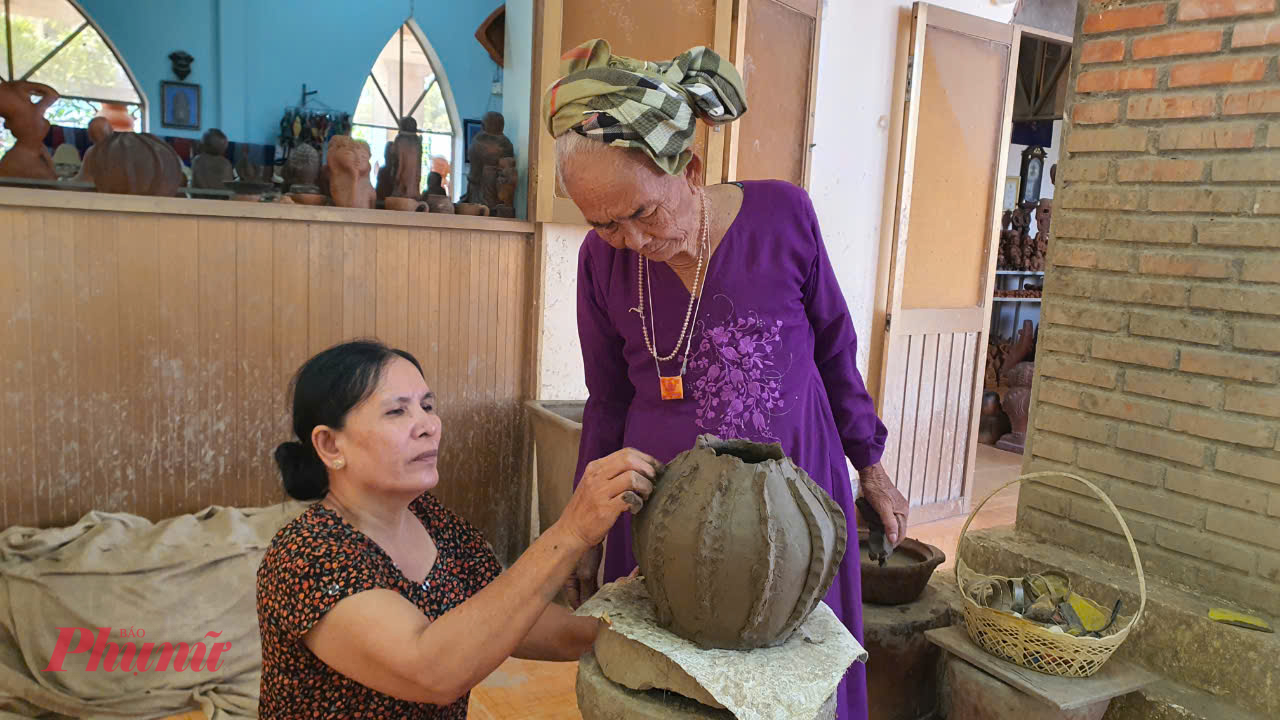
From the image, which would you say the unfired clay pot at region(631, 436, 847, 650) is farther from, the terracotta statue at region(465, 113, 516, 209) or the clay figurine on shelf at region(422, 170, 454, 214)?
the terracotta statue at region(465, 113, 516, 209)

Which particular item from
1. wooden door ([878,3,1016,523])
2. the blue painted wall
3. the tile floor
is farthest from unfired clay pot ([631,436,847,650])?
the blue painted wall

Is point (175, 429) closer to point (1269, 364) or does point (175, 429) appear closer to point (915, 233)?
point (1269, 364)

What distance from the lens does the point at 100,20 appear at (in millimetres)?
7574

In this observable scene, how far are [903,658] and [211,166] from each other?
319 centimetres

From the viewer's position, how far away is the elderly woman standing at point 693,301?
4.61 ft

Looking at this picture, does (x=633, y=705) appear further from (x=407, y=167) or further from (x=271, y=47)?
(x=271, y=47)

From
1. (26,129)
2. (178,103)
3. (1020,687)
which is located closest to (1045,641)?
(1020,687)

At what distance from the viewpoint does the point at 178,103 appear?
7758mm

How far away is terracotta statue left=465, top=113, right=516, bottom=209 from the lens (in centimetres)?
384

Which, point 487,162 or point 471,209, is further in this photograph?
point 487,162

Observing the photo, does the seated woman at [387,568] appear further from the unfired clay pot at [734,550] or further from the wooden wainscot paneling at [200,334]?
the wooden wainscot paneling at [200,334]

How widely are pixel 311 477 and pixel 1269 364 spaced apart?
7.27 feet

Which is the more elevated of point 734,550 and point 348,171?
point 348,171

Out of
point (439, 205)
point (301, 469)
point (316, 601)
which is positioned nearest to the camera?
point (316, 601)
